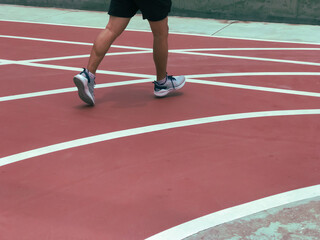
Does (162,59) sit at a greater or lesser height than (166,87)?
greater

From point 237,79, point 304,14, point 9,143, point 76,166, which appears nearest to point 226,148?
point 76,166

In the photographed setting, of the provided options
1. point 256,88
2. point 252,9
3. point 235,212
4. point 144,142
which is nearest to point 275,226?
point 235,212

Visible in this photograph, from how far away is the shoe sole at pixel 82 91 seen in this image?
540cm

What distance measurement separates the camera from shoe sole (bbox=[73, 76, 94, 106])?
5.40 meters

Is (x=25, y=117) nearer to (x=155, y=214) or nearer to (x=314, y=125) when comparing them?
(x=155, y=214)

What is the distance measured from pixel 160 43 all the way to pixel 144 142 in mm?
1409

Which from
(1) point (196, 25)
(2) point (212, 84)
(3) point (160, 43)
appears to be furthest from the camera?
(1) point (196, 25)

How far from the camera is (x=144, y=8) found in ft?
18.0

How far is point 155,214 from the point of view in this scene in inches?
140

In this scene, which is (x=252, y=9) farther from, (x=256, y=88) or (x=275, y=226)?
(x=275, y=226)

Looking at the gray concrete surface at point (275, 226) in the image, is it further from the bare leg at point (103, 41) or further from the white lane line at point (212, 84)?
the white lane line at point (212, 84)

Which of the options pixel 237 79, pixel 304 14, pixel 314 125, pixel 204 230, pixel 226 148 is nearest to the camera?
pixel 204 230

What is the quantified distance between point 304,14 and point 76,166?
762 centimetres

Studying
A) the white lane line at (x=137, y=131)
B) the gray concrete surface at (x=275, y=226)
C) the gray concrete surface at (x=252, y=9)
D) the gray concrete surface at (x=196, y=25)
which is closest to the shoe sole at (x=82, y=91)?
the white lane line at (x=137, y=131)
